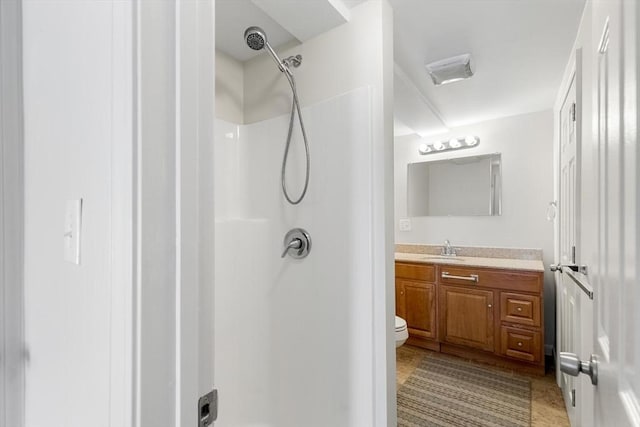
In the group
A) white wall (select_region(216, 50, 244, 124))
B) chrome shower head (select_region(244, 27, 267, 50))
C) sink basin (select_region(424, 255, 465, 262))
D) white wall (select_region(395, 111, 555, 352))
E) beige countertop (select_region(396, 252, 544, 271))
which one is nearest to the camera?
chrome shower head (select_region(244, 27, 267, 50))

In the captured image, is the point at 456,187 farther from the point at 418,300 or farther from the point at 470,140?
the point at 418,300

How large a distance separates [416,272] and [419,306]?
315mm

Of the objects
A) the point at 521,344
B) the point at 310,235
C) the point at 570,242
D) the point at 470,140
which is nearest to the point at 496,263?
the point at 521,344

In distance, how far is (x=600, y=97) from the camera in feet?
2.15

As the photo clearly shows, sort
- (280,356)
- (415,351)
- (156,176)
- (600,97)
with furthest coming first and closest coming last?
(415,351)
(280,356)
(600,97)
(156,176)

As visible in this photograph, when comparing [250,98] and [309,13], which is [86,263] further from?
[250,98]

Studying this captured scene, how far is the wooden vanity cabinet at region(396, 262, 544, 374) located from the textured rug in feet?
0.53

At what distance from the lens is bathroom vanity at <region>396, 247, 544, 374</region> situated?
2330mm

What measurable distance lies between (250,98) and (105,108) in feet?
4.97

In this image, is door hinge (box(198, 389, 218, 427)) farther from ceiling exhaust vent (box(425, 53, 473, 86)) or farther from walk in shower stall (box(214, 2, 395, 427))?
ceiling exhaust vent (box(425, 53, 473, 86))

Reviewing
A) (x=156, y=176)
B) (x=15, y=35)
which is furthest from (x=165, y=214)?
(x=15, y=35)

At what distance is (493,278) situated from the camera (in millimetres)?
2455

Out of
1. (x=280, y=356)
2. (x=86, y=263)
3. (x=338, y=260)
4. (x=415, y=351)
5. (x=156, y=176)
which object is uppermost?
(x=156, y=176)

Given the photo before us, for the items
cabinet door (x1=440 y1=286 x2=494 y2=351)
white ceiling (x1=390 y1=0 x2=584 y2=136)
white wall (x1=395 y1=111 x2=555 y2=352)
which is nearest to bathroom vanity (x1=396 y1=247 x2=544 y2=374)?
cabinet door (x1=440 y1=286 x2=494 y2=351)
